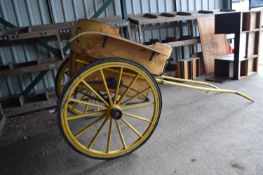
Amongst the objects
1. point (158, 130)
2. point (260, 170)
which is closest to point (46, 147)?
A: point (158, 130)

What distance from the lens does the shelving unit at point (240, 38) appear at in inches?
140

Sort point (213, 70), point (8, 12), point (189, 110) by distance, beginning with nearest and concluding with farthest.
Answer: point (189, 110) < point (8, 12) < point (213, 70)

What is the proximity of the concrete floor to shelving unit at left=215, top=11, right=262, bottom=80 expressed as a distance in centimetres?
104

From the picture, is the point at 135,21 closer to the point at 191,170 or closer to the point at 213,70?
the point at 213,70

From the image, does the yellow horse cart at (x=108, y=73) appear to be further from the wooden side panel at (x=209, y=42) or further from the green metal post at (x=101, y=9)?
the wooden side panel at (x=209, y=42)

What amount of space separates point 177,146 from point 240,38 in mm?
2618

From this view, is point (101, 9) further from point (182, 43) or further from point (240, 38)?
point (240, 38)

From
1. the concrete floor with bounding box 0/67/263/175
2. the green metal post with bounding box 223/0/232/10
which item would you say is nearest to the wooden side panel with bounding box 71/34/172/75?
the concrete floor with bounding box 0/67/263/175

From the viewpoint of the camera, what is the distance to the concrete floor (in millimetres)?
1670

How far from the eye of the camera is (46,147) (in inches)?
84.7

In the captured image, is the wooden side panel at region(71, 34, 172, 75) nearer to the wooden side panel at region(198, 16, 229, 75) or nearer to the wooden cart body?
the wooden cart body

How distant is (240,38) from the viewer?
3576mm

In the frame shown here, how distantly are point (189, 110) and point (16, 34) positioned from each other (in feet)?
8.41

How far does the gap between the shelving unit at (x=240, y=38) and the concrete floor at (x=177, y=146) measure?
3.42ft
